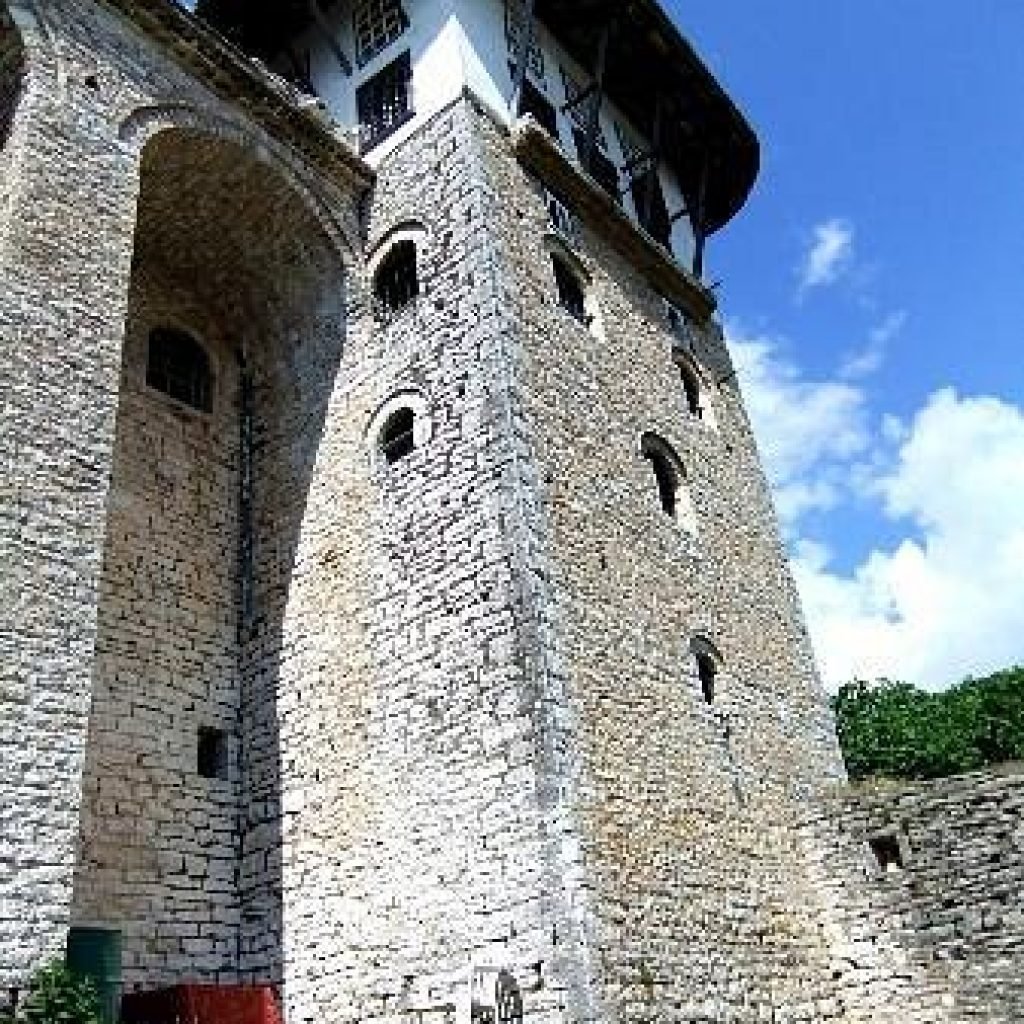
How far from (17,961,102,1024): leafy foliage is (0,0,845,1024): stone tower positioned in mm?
182

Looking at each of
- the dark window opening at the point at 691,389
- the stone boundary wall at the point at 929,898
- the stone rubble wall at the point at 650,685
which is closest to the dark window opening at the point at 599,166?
the stone rubble wall at the point at 650,685

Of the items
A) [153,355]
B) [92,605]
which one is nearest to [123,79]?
[153,355]

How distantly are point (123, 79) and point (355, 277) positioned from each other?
9.70 feet

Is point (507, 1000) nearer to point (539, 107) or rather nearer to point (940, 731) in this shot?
point (539, 107)

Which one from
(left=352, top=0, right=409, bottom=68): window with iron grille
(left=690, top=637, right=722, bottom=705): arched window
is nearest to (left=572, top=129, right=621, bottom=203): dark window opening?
(left=352, top=0, right=409, bottom=68): window with iron grille

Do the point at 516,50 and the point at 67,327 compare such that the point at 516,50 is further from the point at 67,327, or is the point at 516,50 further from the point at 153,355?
the point at 67,327

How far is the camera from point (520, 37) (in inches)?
541

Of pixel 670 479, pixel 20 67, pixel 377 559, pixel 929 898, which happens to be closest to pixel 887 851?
pixel 929 898

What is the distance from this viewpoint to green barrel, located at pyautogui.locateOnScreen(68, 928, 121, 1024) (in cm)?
757

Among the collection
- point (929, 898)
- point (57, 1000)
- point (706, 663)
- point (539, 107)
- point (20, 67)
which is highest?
point (539, 107)

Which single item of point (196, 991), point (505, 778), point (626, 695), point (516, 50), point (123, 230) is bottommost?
point (196, 991)

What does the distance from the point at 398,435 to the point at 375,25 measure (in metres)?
6.20

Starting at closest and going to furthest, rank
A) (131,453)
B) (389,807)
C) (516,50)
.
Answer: (389,807) → (131,453) → (516,50)

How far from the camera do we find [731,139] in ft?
54.6
